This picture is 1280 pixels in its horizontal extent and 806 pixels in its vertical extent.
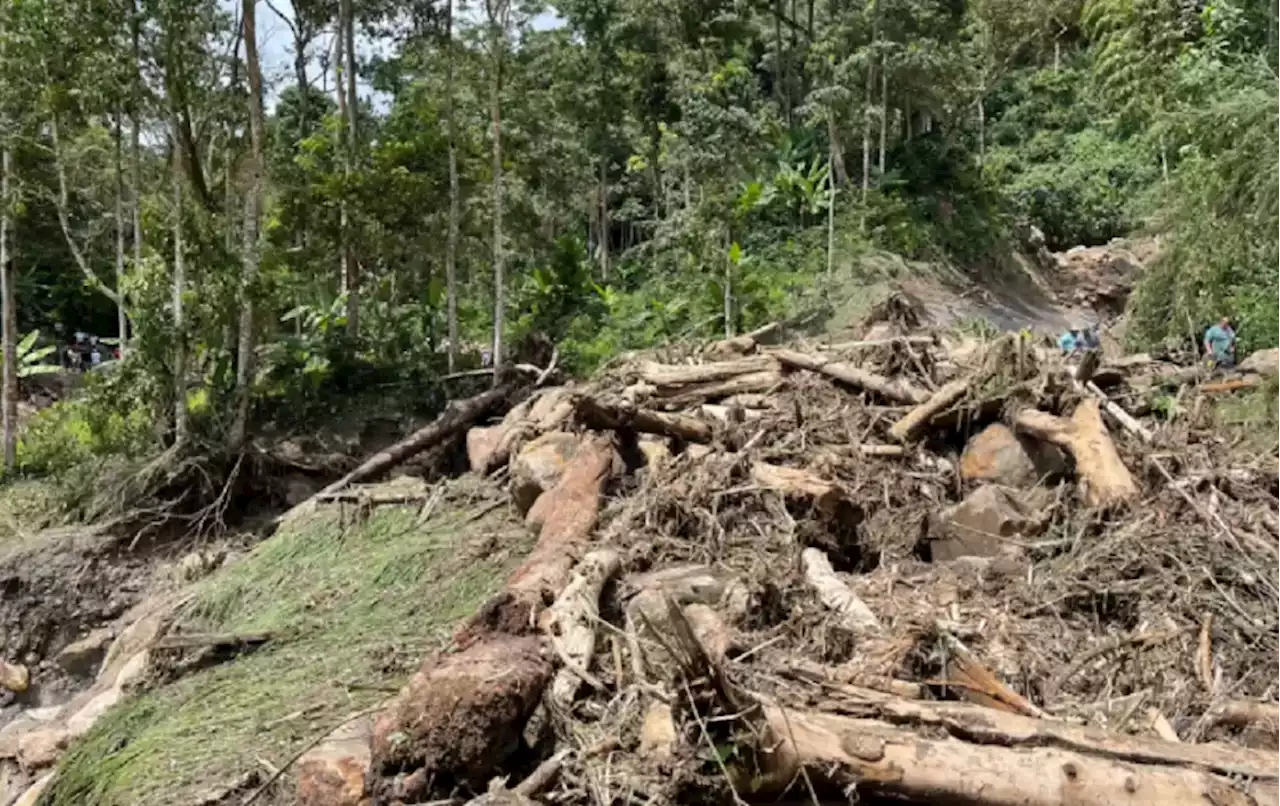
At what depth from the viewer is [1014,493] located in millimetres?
6211

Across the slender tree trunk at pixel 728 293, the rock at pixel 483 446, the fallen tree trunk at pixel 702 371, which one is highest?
the slender tree trunk at pixel 728 293

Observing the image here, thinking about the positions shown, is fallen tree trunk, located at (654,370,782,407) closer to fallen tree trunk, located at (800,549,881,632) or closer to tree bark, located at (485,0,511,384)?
fallen tree trunk, located at (800,549,881,632)

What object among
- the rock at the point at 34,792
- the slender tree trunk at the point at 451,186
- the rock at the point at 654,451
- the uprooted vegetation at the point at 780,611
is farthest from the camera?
the slender tree trunk at the point at 451,186

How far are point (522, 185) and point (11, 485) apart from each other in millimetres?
9115

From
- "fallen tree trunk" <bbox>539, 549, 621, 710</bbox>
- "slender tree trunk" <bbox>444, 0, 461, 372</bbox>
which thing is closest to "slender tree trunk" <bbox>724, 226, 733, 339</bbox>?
"slender tree trunk" <bbox>444, 0, 461, 372</bbox>

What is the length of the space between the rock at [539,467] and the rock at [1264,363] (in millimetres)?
5468

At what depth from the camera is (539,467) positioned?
711 centimetres

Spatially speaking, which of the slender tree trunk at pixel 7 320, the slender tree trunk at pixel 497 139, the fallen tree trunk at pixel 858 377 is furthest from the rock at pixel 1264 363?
the slender tree trunk at pixel 7 320

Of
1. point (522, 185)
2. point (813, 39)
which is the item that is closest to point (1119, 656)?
point (522, 185)

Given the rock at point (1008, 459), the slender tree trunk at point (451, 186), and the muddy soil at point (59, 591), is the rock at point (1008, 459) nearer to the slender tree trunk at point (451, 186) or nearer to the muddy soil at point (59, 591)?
the muddy soil at point (59, 591)

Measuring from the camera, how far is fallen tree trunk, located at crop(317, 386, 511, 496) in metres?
10.8

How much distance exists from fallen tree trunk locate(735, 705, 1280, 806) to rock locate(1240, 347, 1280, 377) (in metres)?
6.15

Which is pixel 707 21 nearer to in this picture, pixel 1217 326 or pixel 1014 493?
pixel 1217 326

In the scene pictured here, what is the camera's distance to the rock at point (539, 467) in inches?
277
